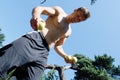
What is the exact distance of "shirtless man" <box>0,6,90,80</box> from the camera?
3465mm

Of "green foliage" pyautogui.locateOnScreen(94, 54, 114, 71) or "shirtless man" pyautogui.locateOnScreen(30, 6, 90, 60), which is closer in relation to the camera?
"shirtless man" pyautogui.locateOnScreen(30, 6, 90, 60)

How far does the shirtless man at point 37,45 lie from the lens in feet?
11.4

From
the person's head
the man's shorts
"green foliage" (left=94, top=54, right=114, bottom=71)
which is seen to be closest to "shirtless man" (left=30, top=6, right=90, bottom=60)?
the person's head

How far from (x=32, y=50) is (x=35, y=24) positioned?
0.27 m

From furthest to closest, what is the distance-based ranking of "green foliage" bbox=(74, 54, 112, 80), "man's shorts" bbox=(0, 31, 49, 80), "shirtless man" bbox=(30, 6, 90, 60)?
"green foliage" bbox=(74, 54, 112, 80), "shirtless man" bbox=(30, 6, 90, 60), "man's shorts" bbox=(0, 31, 49, 80)

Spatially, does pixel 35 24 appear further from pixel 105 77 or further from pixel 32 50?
pixel 105 77

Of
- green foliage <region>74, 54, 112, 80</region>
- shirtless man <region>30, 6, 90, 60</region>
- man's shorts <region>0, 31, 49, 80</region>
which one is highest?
green foliage <region>74, 54, 112, 80</region>

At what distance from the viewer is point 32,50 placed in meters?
3.64

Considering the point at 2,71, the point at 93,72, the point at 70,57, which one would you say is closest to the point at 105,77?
the point at 93,72

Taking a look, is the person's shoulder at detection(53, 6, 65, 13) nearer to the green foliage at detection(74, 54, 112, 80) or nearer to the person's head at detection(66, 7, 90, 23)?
the person's head at detection(66, 7, 90, 23)

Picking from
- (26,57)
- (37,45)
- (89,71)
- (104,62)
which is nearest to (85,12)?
(37,45)

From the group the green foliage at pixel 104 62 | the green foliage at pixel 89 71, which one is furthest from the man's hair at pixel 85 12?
the green foliage at pixel 104 62

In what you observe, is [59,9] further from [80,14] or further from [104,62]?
[104,62]

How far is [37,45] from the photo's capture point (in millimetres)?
3701
